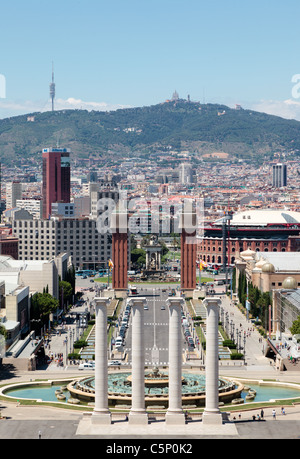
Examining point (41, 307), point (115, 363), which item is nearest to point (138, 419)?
point (115, 363)

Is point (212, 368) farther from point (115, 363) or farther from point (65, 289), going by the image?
point (65, 289)

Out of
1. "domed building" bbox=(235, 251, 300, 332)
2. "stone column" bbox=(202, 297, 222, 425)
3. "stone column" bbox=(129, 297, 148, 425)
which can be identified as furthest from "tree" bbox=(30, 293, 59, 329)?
"stone column" bbox=(202, 297, 222, 425)

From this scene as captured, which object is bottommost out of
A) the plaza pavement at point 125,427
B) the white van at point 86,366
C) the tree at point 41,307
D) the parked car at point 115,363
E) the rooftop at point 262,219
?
the parked car at point 115,363

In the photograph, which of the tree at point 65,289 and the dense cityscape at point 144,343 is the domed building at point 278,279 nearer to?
the dense cityscape at point 144,343

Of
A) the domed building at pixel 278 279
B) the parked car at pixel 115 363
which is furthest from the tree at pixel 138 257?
the parked car at pixel 115 363

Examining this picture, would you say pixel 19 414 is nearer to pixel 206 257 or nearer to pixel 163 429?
pixel 163 429

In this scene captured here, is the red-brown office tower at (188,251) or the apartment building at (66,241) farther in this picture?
the apartment building at (66,241)

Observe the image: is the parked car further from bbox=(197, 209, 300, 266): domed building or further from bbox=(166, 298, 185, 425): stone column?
bbox=(197, 209, 300, 266): domed building
